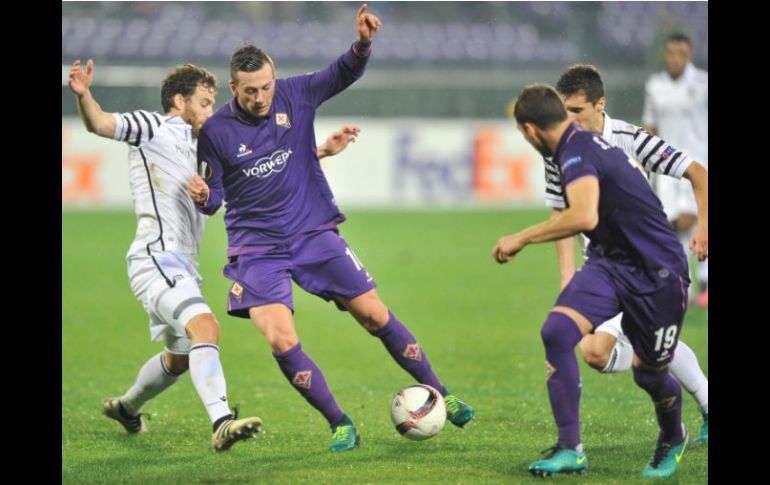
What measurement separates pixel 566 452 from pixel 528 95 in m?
1.65

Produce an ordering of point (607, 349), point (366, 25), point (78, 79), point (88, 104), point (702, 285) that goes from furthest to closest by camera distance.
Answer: point (702, 285) → point (366, 25) → point (607, 349) → point (88, 104) → point (78, 79)

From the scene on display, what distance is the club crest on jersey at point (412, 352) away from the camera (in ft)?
20.6

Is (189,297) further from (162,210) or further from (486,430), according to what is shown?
(486,430)

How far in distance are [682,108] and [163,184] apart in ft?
21.9

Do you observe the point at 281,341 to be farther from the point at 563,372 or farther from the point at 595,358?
the point at 595,358

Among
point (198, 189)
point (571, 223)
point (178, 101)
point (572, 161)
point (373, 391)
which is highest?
point (178, 101)

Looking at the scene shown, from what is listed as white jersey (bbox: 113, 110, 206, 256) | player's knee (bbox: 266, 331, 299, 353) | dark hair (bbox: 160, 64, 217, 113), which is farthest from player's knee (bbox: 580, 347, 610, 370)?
dark hair (bbox: 160, 64, 217, 113)

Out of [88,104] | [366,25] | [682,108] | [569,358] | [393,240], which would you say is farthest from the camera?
[393,240]

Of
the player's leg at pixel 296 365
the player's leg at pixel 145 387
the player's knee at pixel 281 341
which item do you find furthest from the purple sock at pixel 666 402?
the player's leg at pixel 145 387

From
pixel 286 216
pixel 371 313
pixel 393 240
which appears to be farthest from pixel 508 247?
pixel 393 240

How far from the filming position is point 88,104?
5.77 meters

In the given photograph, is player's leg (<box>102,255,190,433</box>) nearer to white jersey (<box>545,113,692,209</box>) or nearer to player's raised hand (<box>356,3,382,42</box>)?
player's raised hand (<box>356,3,382,42</box>)

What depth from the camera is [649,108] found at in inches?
440

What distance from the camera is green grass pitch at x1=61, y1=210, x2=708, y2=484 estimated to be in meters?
5.60
